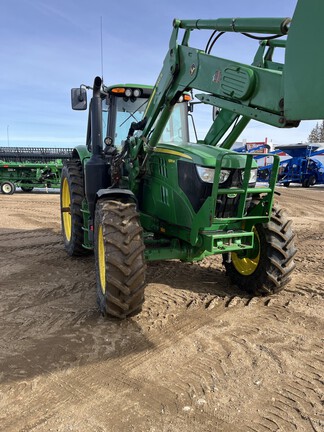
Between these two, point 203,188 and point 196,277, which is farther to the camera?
point 196,277

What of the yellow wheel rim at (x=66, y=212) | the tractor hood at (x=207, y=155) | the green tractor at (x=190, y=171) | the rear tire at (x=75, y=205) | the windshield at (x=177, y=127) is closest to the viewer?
the green tractor at (x=190, y=171)

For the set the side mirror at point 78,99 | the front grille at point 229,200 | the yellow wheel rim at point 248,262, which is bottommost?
the yellow wheel rim at point 248,262

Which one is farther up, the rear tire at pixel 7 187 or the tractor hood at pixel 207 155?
the tractor hood at pixel 207 155

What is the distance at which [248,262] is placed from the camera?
4.43 meters

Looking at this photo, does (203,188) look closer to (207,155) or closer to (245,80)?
(207,155)

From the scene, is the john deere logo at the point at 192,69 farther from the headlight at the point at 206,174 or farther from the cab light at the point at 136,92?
the cab light at the point at 136,92

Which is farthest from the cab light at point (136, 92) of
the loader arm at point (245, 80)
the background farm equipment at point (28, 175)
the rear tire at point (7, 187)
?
the rear tire at point (7, 187)

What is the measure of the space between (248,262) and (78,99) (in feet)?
9.39

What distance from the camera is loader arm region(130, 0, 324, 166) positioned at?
2084 mm

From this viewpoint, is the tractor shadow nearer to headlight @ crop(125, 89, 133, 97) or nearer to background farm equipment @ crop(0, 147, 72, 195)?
headlight @ crop(125, 89, 133, 97)

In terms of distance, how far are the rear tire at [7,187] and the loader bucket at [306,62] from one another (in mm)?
15959

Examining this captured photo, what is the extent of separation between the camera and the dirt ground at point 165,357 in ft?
7.49

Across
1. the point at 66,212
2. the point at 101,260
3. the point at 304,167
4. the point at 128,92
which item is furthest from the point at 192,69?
the point at 304,167

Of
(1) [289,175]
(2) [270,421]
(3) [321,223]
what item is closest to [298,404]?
(2) [270,421]
